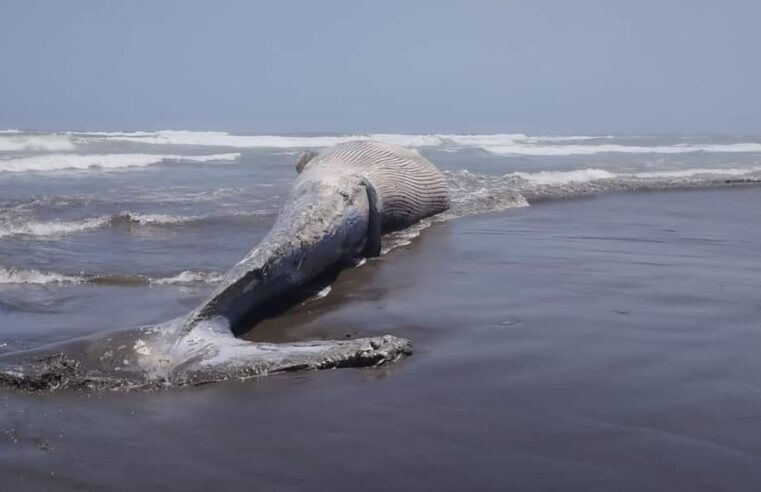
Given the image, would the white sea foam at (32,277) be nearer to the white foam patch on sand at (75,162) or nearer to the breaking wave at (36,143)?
the white foam patch on sand at (75,162)

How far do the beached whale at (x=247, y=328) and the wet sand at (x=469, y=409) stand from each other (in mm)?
126

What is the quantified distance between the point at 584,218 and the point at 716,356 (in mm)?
6209

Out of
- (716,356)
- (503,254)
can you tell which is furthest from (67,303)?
(716,356)

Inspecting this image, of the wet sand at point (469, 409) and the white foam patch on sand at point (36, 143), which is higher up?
the white foam patch on sand at point (36, 143)

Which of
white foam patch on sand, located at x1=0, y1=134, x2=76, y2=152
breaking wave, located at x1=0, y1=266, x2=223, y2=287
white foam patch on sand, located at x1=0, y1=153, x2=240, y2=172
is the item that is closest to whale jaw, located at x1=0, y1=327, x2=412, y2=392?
breaking wave, located at x1=0, y1=266, x2=223, y2=287

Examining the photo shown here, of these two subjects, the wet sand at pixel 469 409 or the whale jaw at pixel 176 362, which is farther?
the whale jaw at pixel 176 362

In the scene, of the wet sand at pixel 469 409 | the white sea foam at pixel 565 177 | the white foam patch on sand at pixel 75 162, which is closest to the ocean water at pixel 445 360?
the wet sand at pixel 469 409

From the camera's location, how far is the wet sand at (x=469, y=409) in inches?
126

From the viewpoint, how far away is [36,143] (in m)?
33.9

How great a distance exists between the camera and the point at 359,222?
24.5 ft

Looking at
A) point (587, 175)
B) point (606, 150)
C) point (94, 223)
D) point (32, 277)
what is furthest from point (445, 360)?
point (606, 150)

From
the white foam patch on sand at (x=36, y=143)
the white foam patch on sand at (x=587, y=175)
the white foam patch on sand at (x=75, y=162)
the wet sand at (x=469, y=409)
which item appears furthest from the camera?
the white foam patch on sand at (x=36, y=143)

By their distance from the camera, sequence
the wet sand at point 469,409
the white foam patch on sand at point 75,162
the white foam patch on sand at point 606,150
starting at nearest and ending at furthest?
1. the wet sand at point 469,409
2. the white foam patch on sand at point 75,162
3. the white foam patch on sand at point 606,150

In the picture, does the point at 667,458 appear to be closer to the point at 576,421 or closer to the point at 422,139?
the point at 576,421
